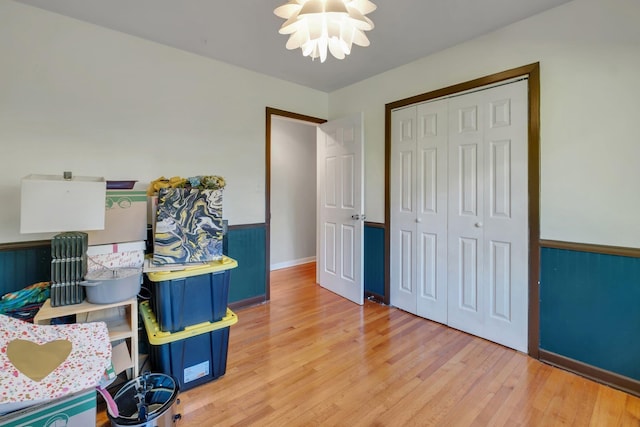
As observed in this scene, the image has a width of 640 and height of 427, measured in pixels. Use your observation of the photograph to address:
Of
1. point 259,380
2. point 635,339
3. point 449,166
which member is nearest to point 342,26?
point 449,166

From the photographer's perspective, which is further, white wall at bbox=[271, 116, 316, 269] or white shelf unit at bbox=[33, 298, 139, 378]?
white wall at bbox=[271, 116, 316, 269]

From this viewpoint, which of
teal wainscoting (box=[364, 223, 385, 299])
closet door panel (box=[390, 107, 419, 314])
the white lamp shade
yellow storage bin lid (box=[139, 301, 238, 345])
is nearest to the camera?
the white lamp shade

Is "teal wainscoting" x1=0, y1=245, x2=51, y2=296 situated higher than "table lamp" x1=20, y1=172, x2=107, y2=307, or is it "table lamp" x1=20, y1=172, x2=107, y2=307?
"table lamp" x1=20, y1=172, x2=107, y2=307

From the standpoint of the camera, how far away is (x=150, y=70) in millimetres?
2545

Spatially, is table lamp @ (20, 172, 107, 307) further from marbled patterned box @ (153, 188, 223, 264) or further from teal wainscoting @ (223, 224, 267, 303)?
teal wainscoting @ (223, 224, 267, 303)

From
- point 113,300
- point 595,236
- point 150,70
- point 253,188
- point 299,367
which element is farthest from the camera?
point 253,188

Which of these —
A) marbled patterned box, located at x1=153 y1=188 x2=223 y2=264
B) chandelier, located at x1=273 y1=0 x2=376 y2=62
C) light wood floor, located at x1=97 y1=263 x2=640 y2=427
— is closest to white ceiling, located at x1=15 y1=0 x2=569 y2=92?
chandelier, located at x1=273 y1=0 x2=376 y2=62

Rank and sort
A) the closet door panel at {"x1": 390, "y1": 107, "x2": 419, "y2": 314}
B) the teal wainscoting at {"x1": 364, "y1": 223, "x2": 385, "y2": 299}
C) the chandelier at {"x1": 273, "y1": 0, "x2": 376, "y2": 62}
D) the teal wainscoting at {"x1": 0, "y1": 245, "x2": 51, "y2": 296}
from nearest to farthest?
the chandelier at {"x1": 273, "y1": 0, "x2": 376, "y2": 62} < the teal wainscoting at {"x1": 0, "y1": 245, "x2": 51, "y2": 296} < the closet door panel at {"x1": 390, "y1": 107, "x2": 419, "y2": 314} < the teal wainscoting at {"x1": 364, "y1": 223, "x2": 385, "y2": 299}

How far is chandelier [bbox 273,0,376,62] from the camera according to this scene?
1.28m

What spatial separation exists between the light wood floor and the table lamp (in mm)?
750

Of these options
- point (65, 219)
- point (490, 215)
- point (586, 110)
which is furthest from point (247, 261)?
point (586, 110)

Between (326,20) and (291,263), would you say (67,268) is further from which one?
(291,263)

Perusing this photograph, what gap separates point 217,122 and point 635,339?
3.56 m

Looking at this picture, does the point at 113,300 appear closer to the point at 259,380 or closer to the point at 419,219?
the point at 259,380
